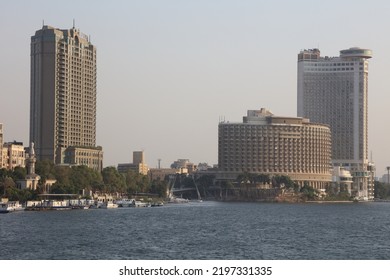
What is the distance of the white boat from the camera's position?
180 metres

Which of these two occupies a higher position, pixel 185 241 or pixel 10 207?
pixel 10 207

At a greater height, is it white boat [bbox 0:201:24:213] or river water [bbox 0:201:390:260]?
white boat [bbox 0:201:24:213]

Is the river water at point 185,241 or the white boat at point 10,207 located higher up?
the white boat at point 10,207

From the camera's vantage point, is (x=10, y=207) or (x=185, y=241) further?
(x=10, y=207)

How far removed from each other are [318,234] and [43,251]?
43.9 metres

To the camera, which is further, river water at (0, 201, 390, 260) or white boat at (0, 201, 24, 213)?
white boat at (0, 201, 24, 213)

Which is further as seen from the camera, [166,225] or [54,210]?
[54,210]

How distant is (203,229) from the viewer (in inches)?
5025

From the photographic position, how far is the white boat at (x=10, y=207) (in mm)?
179925

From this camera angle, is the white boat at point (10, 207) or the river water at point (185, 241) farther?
the white boat at point (10, 207)

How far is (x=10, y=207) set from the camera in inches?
7254
